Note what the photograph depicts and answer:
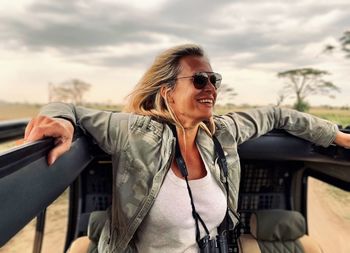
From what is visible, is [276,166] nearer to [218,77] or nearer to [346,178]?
[346,178]

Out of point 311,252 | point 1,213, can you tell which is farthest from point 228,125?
point 1,213

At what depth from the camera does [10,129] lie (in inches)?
61.0

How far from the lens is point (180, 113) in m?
1.58

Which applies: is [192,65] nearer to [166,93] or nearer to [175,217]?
[166,93]

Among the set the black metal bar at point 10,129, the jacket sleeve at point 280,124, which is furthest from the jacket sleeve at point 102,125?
the jacket sleeve at point 280,124

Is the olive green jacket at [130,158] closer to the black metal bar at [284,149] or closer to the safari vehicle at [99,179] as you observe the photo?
the safari vehicle at [99,179]

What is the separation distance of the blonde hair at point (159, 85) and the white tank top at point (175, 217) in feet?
0.78

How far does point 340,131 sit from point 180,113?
736mm

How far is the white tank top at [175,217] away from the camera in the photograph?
4.82ft

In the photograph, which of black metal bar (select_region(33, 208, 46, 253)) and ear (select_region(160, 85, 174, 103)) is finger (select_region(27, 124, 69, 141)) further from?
black metal bar (select_region(33, 208, 46, 253))

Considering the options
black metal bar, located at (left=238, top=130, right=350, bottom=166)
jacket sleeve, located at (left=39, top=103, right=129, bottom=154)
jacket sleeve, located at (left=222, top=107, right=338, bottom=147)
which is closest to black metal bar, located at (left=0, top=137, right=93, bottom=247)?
jacket sleeve, located at (left=39, top=103, right=129, bottom=154)

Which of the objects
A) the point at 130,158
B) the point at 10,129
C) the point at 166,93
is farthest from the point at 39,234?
the point at 166,93

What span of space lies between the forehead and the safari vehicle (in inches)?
16.6

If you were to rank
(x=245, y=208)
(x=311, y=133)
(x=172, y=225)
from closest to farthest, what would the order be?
(x=172, y=225)
(x=311, y=133)
(x=245, y=208)
